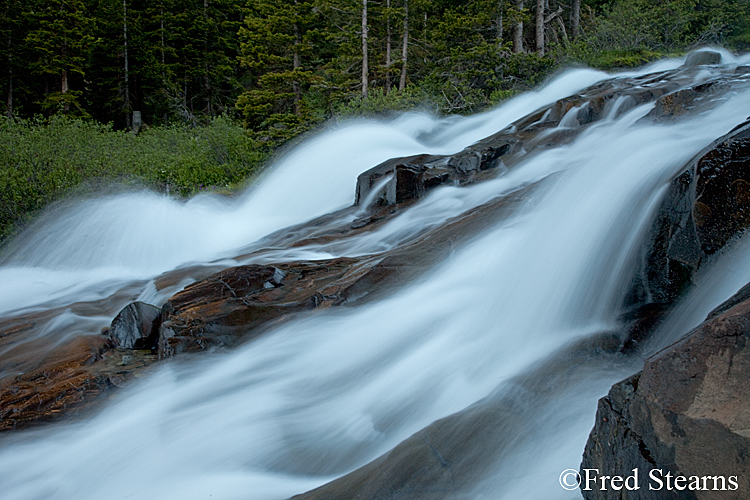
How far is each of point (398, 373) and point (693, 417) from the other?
2.41m

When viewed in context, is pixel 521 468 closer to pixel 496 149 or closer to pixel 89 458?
pixel 89 458

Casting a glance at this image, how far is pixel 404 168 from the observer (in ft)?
27.6

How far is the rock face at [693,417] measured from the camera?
1.77m

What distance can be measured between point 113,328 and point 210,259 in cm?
279

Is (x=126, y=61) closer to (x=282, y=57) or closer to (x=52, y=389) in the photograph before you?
(x=282, y=57)

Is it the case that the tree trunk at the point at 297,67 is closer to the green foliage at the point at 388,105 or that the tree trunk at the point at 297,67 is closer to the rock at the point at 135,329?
the green foliage at the point at 388,105

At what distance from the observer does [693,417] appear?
1854 millimetres

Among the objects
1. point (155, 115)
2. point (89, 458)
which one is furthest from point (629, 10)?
point (155, 115)

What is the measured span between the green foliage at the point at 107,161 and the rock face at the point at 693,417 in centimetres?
1032

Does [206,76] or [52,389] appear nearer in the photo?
[52,389]

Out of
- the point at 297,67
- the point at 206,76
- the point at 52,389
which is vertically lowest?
the point at 52,389

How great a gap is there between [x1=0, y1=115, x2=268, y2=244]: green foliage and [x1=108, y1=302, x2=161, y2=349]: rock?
597 cm

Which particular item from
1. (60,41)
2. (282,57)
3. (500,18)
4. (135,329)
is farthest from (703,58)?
Result: (60,41)

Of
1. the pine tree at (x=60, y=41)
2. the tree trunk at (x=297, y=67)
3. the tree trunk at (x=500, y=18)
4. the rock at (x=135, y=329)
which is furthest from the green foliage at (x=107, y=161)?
the tree trunk at (x=500, y=18)
